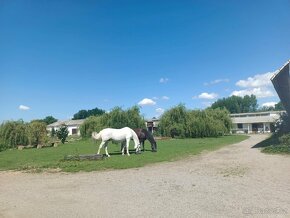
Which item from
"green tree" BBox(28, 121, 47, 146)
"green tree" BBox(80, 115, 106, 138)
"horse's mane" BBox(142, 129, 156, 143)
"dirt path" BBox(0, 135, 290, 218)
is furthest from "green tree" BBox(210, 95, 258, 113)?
"dirt path" BBox(0, 135, 290, 218)

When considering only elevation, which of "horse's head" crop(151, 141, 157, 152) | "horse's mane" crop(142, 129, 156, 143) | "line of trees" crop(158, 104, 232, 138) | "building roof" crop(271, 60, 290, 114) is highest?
"building roof" crop(271, 60, 290, 114)

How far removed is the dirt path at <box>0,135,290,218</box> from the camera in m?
6.31

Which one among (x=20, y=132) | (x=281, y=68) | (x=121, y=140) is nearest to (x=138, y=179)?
(x=121, y=140)

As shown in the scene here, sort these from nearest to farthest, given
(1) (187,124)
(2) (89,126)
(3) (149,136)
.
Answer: (3) (149,136), (1) (187,124), (2) (89,126)

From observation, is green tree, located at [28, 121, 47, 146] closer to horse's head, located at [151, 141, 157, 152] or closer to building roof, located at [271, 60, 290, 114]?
horse's head, located at [151, 141, 157, 152]

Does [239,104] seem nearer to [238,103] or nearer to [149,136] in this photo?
[238,103]

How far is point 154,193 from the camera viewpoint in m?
7.89

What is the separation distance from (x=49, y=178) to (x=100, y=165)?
2902mm

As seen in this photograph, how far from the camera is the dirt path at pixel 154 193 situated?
6312mm

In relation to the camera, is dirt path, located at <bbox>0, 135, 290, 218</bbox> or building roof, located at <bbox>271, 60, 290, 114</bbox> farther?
building roof, located at <bbox>271, 60, 290, 114</bbox>

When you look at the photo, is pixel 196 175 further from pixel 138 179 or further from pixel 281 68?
pixel 281 68

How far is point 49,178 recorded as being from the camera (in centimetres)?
1091

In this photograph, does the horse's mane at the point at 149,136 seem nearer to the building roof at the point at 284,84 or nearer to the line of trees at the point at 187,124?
the building roof at the point at 284,84

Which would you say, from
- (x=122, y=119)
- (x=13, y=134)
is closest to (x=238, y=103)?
(x=122, y=119)
